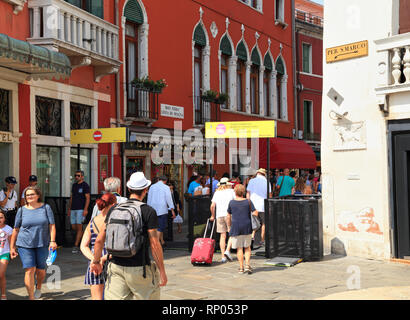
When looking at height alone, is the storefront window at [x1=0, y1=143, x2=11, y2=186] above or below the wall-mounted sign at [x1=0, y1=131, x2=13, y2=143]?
below

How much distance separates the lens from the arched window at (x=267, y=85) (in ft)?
82.6

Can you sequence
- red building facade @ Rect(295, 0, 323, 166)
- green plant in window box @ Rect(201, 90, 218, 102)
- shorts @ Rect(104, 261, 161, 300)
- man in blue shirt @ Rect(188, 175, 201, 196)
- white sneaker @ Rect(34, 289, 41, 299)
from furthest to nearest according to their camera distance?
1. red building facade @ Rect(295, 0, 323, 166)
2. green plant in window box @ Rect(201, 90, 218, 102)
3. man in blue shirt @ Rect(188, 175, 201, 196)
4. white sneaker @ Rect(34, 289, 41, 299)
5. shorts @ Rect(104, 261, 161, 300)

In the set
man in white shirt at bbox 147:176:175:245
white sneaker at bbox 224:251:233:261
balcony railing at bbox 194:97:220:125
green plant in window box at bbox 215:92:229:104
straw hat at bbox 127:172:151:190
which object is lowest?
white sneaker at bbox 224:251:233:261

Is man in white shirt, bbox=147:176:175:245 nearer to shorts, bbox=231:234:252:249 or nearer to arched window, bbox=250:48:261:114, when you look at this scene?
shorts, bbox=231:234:252:249

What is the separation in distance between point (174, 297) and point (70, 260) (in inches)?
148

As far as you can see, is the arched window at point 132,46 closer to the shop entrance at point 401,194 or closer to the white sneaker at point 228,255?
the white sneaker at point 228,255

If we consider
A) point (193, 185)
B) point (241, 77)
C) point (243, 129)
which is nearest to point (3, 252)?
point (243, 129)

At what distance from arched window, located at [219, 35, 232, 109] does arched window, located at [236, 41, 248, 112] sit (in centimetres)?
72

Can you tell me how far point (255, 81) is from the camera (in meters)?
24.4

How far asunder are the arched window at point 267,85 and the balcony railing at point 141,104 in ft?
29.7

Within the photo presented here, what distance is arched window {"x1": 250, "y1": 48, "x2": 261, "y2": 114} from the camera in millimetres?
24016

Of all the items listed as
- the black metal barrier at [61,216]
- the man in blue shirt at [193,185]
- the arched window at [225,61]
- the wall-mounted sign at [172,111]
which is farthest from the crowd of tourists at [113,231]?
the arched window at [225,61]

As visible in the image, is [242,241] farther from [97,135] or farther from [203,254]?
[97,135]

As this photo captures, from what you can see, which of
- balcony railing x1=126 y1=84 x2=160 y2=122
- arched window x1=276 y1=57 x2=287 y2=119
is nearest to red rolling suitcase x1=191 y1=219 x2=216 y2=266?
balcony railing x1=126 y1=84 x2=160 y2=122
